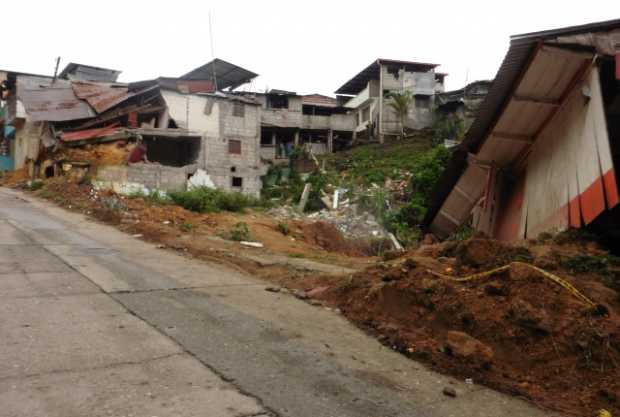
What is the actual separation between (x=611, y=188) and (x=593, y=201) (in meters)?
0.38

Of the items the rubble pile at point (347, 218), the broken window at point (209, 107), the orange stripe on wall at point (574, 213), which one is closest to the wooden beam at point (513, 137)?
the orange stripe on wall at point (574, 213)

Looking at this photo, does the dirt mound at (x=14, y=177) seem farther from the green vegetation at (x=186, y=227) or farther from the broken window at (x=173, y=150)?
the green vegetation at (x=186, y=227)

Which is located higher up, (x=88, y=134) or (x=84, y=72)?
(x=84, y=72)

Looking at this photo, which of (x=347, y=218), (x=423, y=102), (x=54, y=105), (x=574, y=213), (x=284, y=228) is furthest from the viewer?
(x=423, y=102)

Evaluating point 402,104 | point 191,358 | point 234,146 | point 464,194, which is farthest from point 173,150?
point 191,358

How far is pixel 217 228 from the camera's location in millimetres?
15055

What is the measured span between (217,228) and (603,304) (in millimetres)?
12204

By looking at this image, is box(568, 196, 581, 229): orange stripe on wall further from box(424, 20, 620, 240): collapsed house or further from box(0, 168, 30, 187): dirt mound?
box(0, 168, 30, 187): dirt mound

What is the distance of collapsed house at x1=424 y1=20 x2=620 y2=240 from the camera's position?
531 cm

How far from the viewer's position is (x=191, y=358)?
3.90 m

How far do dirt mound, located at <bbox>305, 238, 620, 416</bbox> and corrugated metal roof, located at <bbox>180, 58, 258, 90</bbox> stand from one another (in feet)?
84.2

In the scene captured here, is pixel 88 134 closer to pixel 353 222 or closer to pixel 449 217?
pixel 353 222

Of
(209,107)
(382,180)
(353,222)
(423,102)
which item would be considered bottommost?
(353,222)

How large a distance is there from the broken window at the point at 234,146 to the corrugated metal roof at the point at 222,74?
5.69 meters
